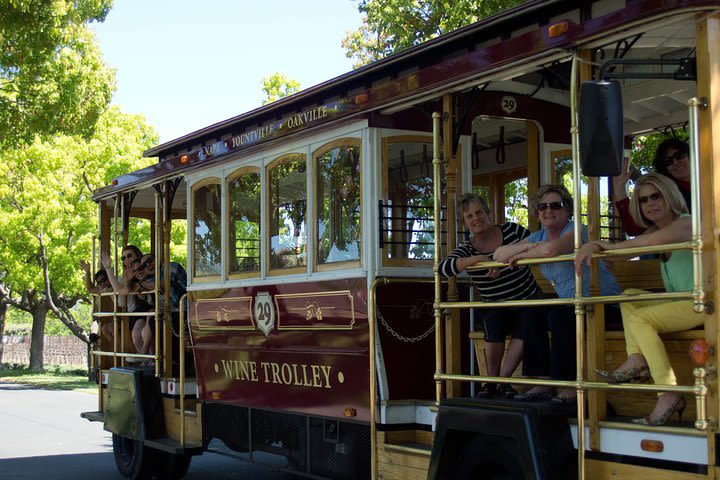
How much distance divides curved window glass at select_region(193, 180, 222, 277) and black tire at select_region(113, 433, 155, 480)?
7.01 feet

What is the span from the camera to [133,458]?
10.2 metres

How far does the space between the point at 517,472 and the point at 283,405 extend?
300 cm

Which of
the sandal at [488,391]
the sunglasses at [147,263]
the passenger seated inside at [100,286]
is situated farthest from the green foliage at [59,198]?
the sandal at [488,391]

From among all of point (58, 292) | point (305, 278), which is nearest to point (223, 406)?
point (305, 278)

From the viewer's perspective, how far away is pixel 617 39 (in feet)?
15.4

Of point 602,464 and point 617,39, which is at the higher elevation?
point 617,39

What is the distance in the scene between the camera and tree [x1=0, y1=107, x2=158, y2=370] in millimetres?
30672

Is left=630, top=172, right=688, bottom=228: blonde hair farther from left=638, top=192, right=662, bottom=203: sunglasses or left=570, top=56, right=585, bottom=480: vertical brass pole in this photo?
left=570, top=56, right=585, bottom=480: vertical brass pole

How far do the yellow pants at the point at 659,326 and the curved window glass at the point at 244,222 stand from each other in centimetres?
400

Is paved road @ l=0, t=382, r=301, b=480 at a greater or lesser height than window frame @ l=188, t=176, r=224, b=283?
lesser

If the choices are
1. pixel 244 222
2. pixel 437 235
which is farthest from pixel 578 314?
pixel 244 222

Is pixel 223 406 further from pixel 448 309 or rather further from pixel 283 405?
pixel 448 309

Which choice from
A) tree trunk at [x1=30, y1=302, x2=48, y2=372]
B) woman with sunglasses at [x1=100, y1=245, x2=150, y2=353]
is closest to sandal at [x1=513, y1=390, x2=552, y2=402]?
woman with sunglasses at [x1=100, y1=245, x2=150, y2=353]

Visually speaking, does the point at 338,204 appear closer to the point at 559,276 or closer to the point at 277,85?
the point at 559,276
